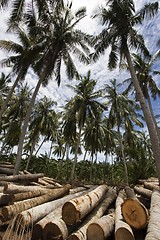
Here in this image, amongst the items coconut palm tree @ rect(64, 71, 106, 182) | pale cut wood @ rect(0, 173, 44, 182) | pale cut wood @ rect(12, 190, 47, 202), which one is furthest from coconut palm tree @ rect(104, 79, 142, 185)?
pale cut wood @ rect(12, 190, 47, 202)

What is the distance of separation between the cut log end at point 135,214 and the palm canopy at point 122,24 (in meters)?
12.2

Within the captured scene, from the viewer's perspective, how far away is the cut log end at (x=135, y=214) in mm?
3858

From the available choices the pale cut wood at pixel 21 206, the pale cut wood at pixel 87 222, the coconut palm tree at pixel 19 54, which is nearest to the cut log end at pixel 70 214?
the pale cut wood at pixel 87 222

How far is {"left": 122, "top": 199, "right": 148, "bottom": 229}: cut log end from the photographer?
3.86 m

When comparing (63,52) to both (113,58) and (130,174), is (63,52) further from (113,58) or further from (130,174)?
(130,174)

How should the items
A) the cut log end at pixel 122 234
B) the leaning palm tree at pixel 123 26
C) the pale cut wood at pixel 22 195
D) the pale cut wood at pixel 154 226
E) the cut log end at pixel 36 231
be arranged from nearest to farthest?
the pale cut wood at pixel 154 226 → the cut log end at pixel 122 234 → the cut log end at pixel 36 231 → the pale cut wood at pixel 22 195 → the leaning palm tree at pixel 123 26

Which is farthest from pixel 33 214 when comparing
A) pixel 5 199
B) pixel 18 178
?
pixel 18 178

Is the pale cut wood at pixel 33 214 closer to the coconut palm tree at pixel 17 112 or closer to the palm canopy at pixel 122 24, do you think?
the palm canopy at pixel 122 24

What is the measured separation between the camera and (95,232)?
3.47 m

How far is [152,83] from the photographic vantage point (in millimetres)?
22000

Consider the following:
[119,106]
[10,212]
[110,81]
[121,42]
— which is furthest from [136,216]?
[110,81]

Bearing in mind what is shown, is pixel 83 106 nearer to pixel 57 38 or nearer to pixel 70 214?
pixel 57 38

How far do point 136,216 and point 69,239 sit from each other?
4.35ft

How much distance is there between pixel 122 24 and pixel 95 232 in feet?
43.9
